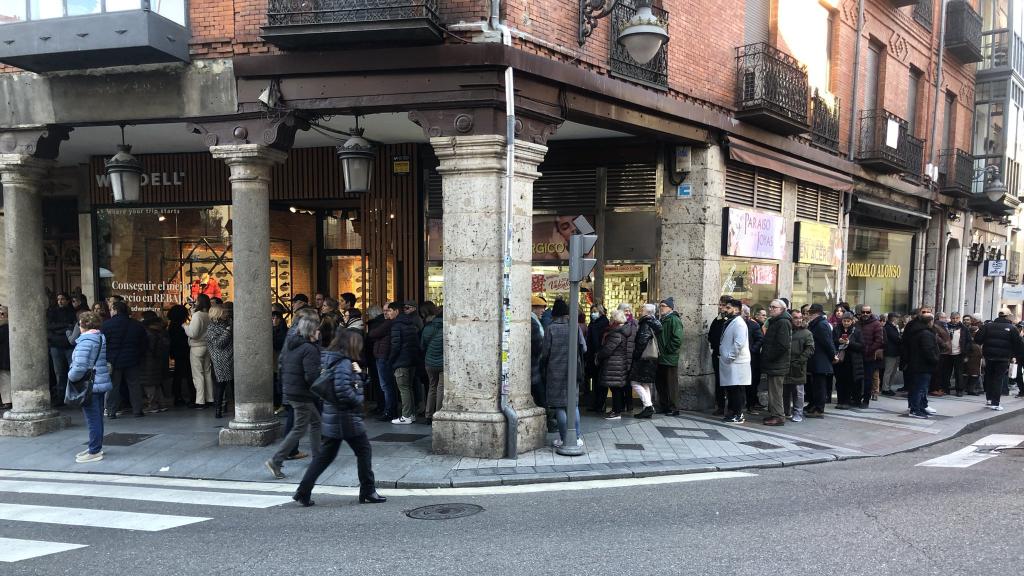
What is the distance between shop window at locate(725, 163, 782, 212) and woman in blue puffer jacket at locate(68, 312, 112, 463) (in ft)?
31.6

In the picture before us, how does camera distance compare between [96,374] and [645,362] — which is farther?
[645,362]

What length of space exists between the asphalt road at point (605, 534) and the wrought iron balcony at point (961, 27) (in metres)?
15.6

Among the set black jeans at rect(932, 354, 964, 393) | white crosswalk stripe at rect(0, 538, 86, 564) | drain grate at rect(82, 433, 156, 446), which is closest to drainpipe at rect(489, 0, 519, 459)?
white crosswalk stripe at rect(0, 538, 86, 564)

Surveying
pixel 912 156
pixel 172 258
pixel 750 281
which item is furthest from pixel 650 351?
pixel 912 156

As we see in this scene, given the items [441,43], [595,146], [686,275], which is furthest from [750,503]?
[595,146]

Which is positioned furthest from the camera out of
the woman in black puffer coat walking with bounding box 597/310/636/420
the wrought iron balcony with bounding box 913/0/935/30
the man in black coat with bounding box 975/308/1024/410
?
the wrought iron balcony with bounding box 913/0/935/30

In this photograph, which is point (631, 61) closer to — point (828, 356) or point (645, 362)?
point (645, 362)

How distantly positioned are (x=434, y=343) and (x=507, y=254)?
7.19ft

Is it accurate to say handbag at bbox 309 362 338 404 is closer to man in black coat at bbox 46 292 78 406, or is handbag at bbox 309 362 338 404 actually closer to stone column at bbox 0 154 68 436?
stone column at bbox 0 154 68 436

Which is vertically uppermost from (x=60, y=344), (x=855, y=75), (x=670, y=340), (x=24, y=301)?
(x=855, y=75)

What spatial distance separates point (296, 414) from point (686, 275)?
21.7ft

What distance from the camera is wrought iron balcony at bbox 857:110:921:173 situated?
47.3 feet

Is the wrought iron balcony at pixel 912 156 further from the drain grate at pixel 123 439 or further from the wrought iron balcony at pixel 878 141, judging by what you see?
the drain grate at pixel 123 439

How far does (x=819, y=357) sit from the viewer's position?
10.2m
